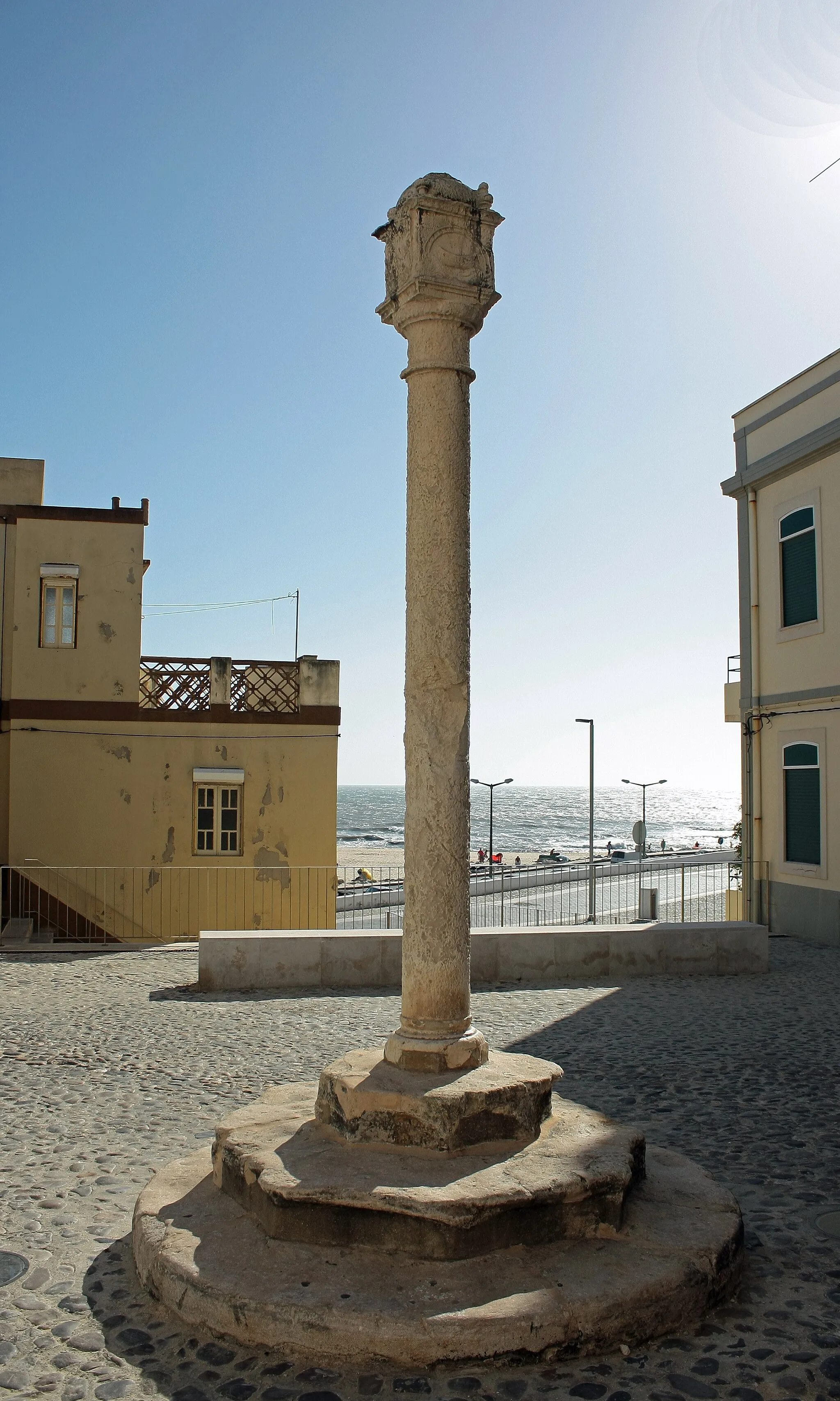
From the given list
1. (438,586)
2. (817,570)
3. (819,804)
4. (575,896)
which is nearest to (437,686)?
(438,586)

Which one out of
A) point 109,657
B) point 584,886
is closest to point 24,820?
point 109,657

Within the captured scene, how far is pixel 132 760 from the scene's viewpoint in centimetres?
1697

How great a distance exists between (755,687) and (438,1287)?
A: 43.5 ft

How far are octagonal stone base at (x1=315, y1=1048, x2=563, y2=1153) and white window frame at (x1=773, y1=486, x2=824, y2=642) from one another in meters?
11.2

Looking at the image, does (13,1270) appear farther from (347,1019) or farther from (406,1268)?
(347,1019)

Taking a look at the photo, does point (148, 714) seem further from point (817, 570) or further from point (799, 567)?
point (817, 570)

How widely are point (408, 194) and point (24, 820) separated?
44.8 feet

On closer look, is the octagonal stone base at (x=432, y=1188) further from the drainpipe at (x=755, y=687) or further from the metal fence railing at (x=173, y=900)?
the drainpipe at (x=755, y=687)

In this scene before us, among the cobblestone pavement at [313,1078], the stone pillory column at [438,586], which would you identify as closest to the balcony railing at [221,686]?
the cobblestone pavement at [313,1078]

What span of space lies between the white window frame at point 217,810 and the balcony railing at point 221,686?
48.4 inches

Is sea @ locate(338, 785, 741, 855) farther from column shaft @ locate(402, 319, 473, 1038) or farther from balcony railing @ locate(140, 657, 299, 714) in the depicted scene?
column shaft @ locate(402, 319, 473, 1038)

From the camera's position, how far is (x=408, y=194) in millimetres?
5172

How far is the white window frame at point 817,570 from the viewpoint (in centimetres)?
1427

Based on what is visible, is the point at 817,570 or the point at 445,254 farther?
the point at 817,570
